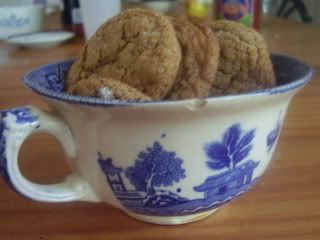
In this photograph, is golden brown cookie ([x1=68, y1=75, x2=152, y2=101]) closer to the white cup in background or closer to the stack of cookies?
the stack of cookies

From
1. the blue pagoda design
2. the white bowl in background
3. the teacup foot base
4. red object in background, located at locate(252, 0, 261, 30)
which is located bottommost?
the white bowl in background

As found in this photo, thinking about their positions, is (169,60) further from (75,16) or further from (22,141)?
(75,16)

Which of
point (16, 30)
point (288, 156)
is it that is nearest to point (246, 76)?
point (288, 156)

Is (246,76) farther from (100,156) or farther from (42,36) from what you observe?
(42,36)

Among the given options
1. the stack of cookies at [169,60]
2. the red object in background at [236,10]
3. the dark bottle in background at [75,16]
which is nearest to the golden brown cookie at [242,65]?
the stack of cookies at [169,60]

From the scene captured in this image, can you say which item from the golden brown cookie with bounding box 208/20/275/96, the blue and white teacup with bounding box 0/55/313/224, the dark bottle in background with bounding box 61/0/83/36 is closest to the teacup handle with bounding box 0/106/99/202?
the blue and white teacup with bounding box 0/55/313/224

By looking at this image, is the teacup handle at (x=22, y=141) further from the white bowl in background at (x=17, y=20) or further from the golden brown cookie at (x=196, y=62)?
the white bowl in background at (x=17, y=20)
